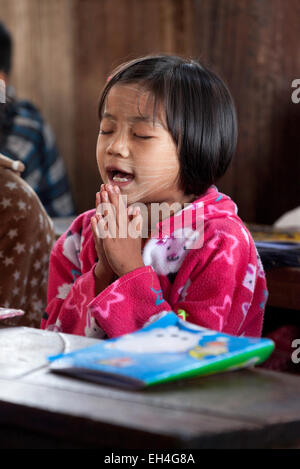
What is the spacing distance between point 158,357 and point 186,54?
310cm

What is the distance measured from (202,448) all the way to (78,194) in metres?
3.83

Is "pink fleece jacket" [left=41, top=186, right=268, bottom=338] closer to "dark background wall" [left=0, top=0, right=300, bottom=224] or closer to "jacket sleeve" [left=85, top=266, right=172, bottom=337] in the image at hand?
"jacket sleeve" [left=85, top=266, right=172, bottom=337]

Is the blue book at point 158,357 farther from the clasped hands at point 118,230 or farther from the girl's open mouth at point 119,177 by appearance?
the girl's open mouth at point 119,177

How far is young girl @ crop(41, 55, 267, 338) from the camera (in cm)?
128

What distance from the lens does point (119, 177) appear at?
4.55 ft

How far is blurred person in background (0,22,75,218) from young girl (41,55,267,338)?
228 cm

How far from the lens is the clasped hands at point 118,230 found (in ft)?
4.26

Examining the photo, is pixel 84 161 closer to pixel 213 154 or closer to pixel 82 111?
pixel 82 111

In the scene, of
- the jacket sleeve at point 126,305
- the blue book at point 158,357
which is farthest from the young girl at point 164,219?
the blue book at point 158,357

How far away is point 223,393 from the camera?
0.78m

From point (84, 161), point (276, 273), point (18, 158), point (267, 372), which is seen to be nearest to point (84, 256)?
point (276, 273)

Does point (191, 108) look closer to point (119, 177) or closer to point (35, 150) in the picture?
point (119, 177)

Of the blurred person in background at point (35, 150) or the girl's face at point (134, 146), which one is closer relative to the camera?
the girl's face at point (134, 146)

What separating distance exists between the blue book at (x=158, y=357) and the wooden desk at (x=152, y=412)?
0.05 ft
